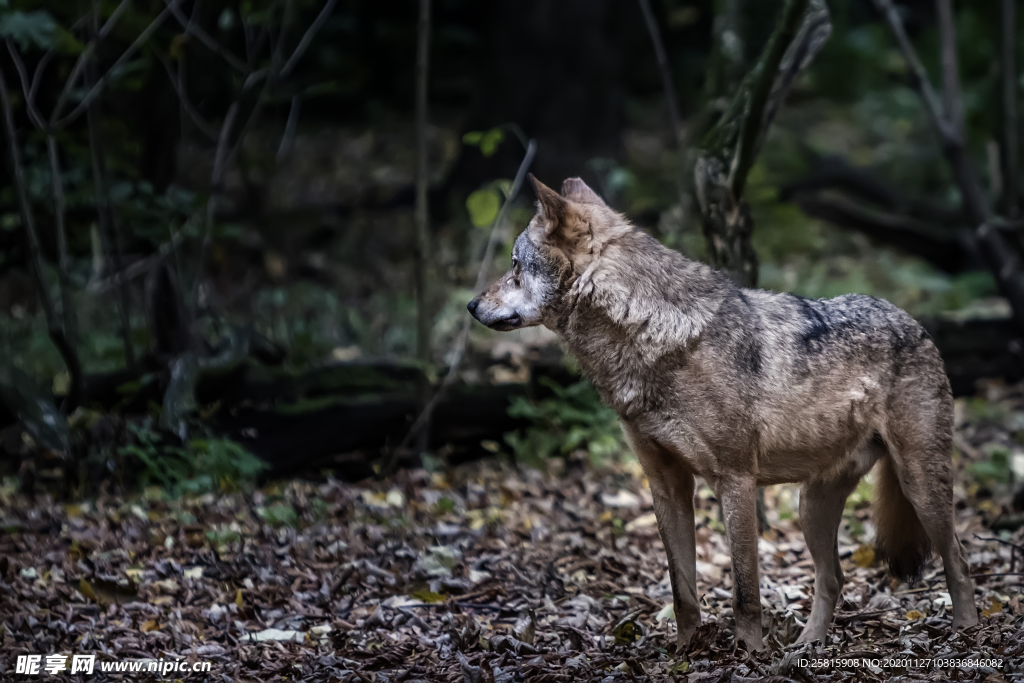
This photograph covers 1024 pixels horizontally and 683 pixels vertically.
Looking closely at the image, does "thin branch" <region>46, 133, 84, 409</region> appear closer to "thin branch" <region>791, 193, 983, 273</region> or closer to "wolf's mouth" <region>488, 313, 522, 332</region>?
"wolf's mouth" <region>488, 313, 522, 332</region>

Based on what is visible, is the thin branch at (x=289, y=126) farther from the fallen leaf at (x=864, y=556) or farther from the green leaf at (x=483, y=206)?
the fallen leaf at (x=864, y=556)

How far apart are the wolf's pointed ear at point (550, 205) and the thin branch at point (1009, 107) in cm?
712

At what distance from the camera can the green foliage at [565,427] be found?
7.60m

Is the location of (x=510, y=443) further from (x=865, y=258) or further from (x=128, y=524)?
(x=865, y=258)

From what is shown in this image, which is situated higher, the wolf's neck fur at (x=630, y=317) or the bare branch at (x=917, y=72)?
the bare branch at (x=917, y=72)

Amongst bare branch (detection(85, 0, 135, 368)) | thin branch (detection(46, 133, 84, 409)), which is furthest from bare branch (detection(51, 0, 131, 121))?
thin branch (detection(46, 133, 84, 409))

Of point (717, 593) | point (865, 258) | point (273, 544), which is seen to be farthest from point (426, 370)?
point (865, 258)

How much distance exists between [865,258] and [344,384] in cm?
934

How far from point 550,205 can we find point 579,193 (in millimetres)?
563

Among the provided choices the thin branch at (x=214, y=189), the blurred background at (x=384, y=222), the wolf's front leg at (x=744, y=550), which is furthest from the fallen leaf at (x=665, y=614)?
the thin branch at (x=214, y=189)

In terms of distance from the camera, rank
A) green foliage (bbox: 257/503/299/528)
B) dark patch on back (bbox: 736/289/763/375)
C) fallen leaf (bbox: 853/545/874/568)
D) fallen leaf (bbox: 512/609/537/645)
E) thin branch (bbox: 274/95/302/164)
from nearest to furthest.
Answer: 1. dark patch on back (bbox: 736/289/763/375)
2. fallen leaf (bbox: 512/609/537/645)
3. fallen leaf (bbox: 853/545/874/568)
4. green foliage (bbox: 257/503/299/528)
5. thin branch (bbox: 274/95/302/164)

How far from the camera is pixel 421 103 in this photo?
286 inches

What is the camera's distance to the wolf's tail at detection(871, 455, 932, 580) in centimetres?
496

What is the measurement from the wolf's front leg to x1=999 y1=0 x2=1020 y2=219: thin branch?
689 cm
